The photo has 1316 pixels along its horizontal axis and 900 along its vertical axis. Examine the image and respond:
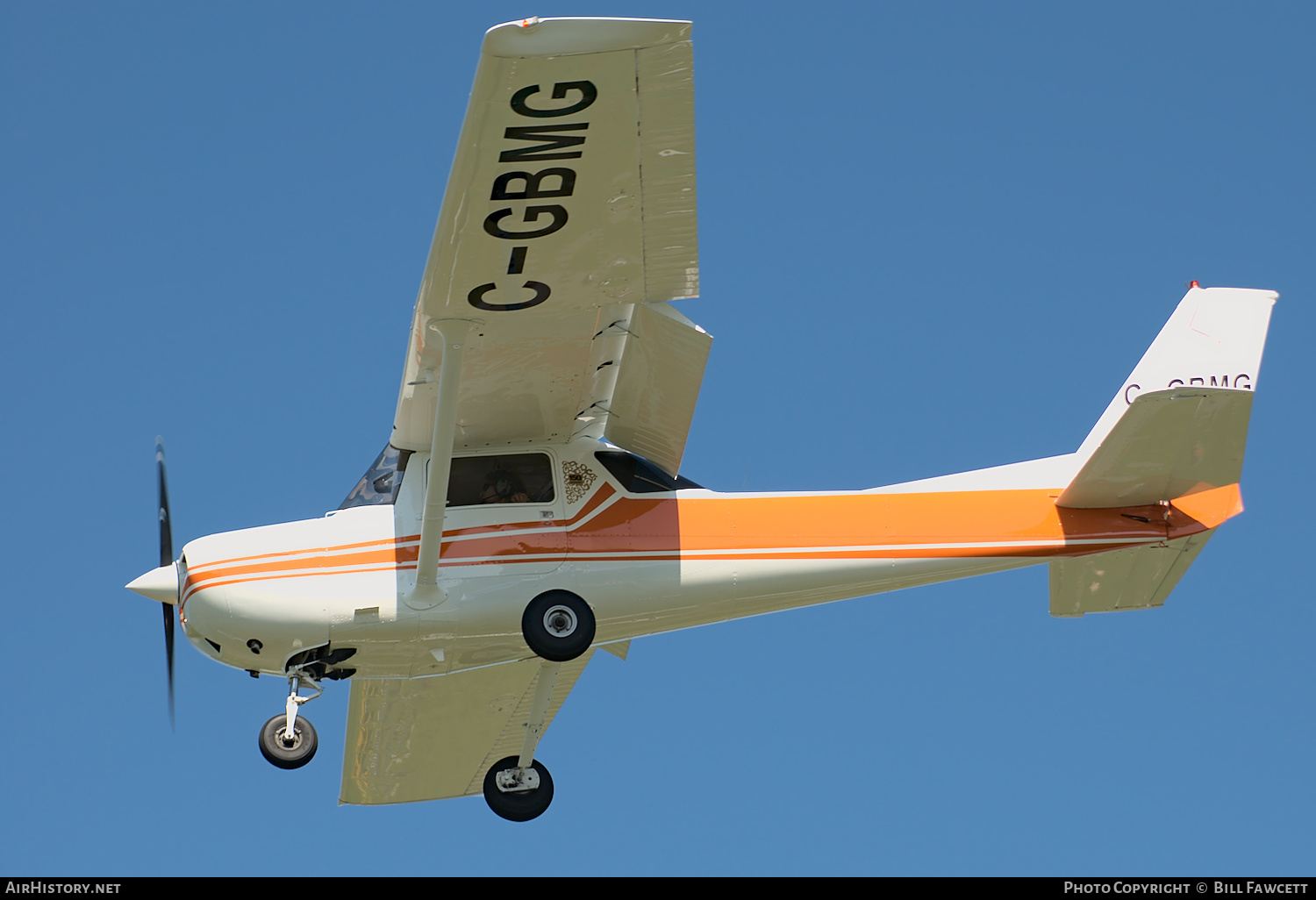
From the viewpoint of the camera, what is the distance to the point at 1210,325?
13.4 m

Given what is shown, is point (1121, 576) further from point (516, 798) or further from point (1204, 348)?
point (516, 798)

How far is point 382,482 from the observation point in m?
12.8

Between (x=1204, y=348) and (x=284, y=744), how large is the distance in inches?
329

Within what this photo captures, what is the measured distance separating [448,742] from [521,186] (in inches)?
275

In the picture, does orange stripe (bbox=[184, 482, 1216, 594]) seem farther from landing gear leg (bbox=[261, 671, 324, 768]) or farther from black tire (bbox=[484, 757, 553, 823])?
black tire (bbox=[484, 757, 553, 823])

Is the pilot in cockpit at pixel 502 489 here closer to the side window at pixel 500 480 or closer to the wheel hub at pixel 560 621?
the side window at pixel 500 480

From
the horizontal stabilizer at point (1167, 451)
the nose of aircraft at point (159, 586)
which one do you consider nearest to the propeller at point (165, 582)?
the nose of aircraft at point (159, 586)

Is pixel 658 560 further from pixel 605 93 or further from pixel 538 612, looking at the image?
pixel 605 93

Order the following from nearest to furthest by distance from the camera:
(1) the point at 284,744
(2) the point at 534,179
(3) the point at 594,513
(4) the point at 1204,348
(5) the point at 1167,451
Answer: (2) the point at 534,179 → (1) the point at 284,744 → (5) the point at 1167,451 → (3) the point at 594,513 → (4) the point at 1204,348

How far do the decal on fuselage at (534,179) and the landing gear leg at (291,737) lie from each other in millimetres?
3523

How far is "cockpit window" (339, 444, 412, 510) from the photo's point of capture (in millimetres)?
12680

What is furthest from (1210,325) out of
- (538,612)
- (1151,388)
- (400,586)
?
(400,586)

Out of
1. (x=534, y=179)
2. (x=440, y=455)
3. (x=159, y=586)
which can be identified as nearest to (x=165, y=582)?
(x=159, y=586)

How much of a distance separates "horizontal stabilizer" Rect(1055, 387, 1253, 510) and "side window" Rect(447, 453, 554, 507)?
14.2ft
